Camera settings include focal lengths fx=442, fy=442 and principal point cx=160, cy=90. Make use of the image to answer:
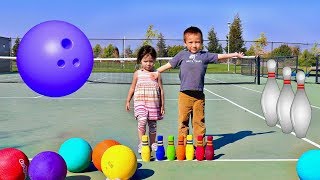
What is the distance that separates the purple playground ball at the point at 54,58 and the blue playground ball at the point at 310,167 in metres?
2.85

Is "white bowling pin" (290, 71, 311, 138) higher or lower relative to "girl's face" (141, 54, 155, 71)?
lower

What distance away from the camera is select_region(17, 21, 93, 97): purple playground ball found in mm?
5418

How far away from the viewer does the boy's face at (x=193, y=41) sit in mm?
6488

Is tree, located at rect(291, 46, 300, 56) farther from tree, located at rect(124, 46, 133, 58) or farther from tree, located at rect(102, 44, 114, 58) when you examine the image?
tree, located at rect(102, 44, 114, 58)

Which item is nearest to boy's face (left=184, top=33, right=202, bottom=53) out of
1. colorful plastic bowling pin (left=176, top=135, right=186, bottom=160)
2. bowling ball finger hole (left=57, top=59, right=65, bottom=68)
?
colorful plastic bowling pin (left=176, top=135, right=186, bottom=160)

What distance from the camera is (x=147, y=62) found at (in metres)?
6.60

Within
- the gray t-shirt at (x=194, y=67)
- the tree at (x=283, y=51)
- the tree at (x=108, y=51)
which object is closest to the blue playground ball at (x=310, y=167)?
the gray t-shirt at (x=194, y=67)

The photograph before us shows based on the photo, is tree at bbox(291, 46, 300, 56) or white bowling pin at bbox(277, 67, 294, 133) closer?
white bowling pin at bbox(277, 67, 294, 133)

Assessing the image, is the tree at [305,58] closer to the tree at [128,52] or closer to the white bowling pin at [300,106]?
the tree at [128,52]

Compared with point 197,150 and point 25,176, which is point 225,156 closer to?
point 197,150

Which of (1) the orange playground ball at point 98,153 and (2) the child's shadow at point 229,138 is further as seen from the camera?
(2) the child's shadow at point 229,138

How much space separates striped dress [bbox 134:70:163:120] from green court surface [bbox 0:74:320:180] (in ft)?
2.07

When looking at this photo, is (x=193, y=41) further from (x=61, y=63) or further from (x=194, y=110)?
(x=61, y=63)

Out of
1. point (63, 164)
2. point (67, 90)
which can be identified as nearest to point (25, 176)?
point (63, 164)
